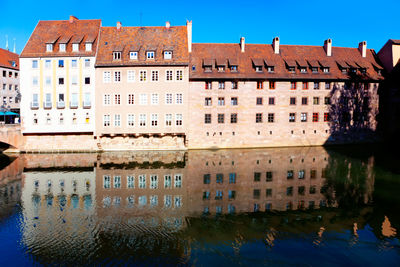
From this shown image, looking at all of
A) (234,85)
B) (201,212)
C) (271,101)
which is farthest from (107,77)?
(201,212)

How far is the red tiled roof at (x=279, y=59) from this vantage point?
4575cm

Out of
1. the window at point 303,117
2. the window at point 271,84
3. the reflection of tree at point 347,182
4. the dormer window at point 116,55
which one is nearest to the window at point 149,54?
the dormer window at point 116,55

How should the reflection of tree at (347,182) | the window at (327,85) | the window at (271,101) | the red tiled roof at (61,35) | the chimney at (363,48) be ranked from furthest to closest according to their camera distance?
the chimney at (363,48) < the window at (327,85) < the window at (271,101) < the red tiled roof at (61,35) < the reflection of tree at (347,182)

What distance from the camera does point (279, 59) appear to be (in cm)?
4838

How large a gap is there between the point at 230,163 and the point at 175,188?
11063mm

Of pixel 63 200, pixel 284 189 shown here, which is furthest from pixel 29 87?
pixel 284 189

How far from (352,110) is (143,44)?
33.9 meters

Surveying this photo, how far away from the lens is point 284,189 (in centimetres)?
2681

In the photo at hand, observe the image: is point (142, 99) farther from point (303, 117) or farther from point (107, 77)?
point (303, 117)

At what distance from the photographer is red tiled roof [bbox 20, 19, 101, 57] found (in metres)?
43.6

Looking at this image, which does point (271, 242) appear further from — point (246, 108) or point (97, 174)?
point (246, 108)

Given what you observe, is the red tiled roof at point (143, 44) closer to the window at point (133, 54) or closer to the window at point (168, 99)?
the window at point (133, 54)

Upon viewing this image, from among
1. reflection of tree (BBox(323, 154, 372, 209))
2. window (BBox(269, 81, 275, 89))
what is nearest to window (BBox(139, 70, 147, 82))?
window (BBox(269, 81, 275, 89))

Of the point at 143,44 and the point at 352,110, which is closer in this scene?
the point at 143,44
